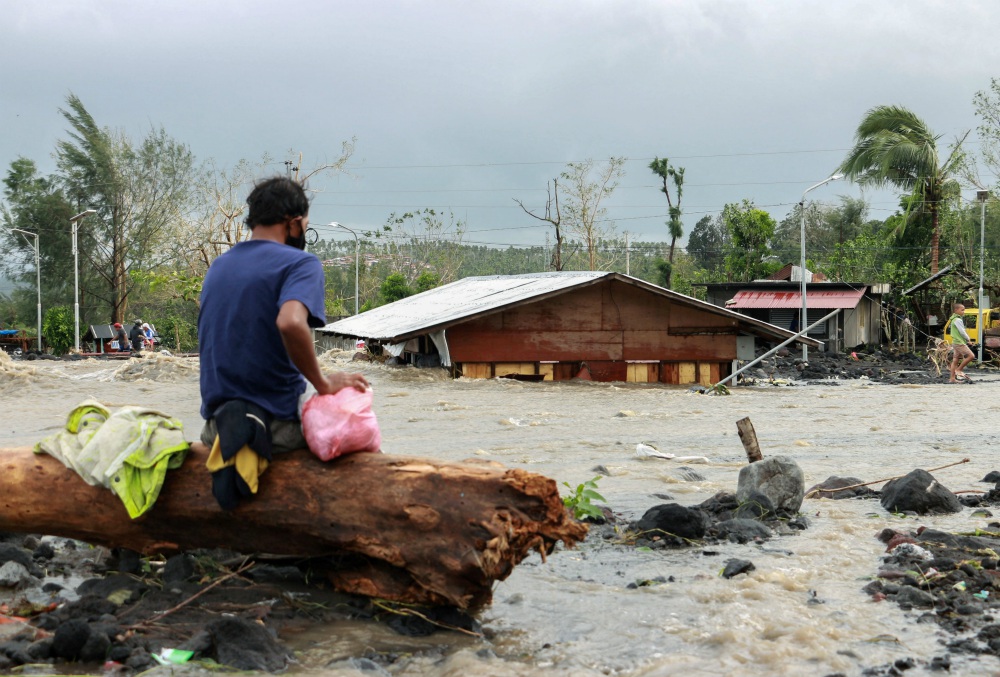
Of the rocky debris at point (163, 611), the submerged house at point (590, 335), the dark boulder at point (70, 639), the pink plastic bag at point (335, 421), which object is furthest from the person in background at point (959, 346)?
the dark boulder at point (70, 639)

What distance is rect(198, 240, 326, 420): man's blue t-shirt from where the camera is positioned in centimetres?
486

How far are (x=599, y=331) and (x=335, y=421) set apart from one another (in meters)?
18.5

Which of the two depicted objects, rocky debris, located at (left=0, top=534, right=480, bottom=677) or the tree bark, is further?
the tree bark

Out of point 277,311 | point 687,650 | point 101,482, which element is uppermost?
point 277,311

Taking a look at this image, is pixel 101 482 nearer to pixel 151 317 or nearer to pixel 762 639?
pixel 762 639

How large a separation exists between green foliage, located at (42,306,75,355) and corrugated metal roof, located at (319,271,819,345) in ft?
63.7

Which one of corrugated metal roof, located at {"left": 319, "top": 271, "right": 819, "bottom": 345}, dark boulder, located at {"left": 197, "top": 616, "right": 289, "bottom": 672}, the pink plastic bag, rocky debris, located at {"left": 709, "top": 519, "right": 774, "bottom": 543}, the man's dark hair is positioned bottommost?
dark boulder, located at {"left": 197, "top": 616, "right": 289, "bottom": 672}

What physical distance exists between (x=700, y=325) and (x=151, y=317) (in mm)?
49618

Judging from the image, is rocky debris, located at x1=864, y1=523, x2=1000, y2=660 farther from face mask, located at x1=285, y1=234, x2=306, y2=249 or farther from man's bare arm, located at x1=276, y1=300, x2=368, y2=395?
face mask, located at x1=285, y1=234, x2=306, y2=249

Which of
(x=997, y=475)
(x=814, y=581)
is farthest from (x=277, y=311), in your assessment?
(x=997, y=475)

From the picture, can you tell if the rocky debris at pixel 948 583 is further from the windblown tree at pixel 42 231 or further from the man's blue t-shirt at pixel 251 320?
the windblown tree at pixel 42 231

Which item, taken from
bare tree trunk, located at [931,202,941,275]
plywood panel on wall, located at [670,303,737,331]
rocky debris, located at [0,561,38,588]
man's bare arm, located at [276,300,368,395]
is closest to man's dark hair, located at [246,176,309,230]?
man's bare arm, located at [276,300,368,395]

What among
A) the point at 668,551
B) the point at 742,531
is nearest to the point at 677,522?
the point at 668,551

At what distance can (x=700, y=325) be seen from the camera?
77.7ft
